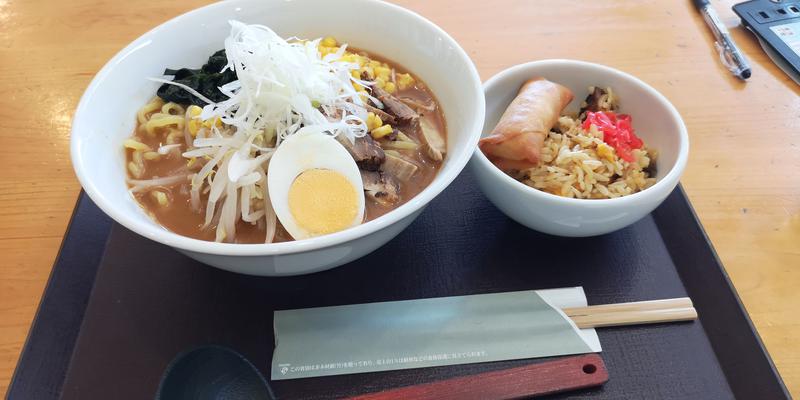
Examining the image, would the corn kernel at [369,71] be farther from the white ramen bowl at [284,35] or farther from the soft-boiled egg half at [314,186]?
the soft-boiled egg half at [314,186]

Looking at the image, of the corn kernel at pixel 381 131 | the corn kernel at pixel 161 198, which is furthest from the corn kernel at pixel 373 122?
the corn kernel at pixel 161 198

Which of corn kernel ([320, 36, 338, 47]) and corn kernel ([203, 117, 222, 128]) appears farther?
corn kernel ([320, 36, 338, 47])

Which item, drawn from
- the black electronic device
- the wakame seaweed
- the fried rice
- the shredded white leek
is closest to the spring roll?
the fried rice

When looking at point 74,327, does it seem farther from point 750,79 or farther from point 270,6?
point 750,79

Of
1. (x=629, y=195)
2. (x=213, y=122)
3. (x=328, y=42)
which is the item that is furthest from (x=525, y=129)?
(x=213, y=122)

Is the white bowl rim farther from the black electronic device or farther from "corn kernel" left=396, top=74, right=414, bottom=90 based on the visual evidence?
the black electronic device
